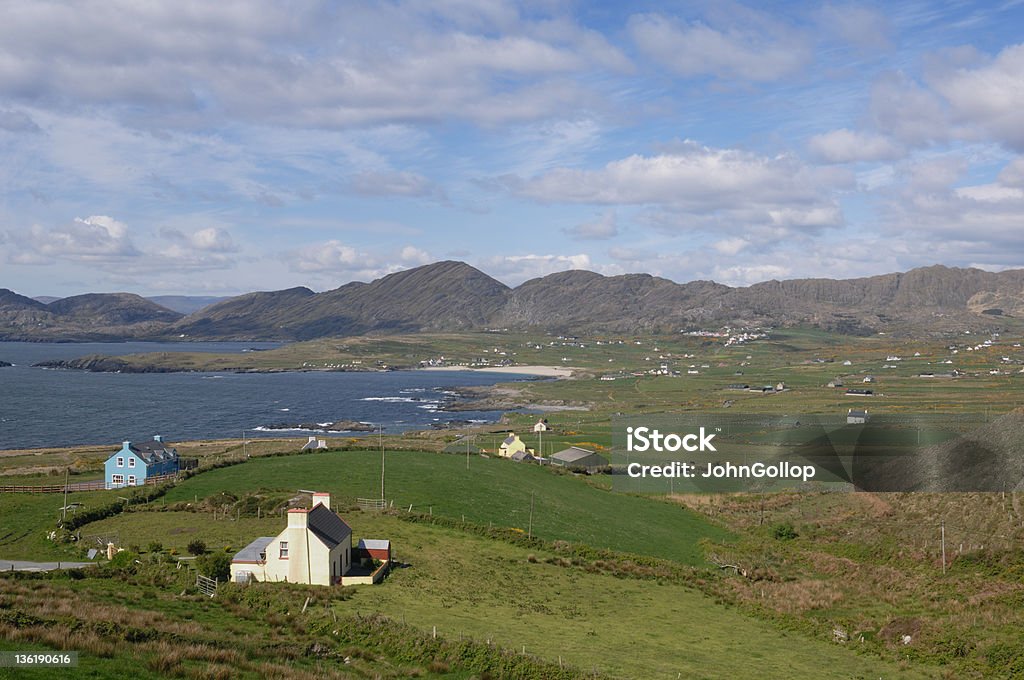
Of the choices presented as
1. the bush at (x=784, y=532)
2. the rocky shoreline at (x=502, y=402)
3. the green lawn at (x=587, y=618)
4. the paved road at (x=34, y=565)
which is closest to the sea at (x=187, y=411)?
the rocky shoreline at (x=502, y=402)

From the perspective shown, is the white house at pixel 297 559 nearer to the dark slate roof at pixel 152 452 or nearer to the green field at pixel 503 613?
the green field at pixel 503 613

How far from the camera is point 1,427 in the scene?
12800 cm

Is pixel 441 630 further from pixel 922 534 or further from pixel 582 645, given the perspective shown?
pixel 922 534

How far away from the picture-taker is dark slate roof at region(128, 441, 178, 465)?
195ft

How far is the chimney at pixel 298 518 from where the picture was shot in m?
32.5

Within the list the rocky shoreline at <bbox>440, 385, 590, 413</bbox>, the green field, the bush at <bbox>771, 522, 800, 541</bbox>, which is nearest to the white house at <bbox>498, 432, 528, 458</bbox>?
the bush at <bbox>771, 522, 800, 541</bbox>

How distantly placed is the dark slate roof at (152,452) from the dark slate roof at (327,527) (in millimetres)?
31228

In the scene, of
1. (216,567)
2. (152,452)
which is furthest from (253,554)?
(152,452)

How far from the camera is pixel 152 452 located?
61.5 m

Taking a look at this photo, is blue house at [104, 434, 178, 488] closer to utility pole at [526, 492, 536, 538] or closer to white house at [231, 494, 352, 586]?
utility pole at [526, 492, 536, 538]

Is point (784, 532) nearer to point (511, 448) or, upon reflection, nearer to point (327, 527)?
point (511, 448)

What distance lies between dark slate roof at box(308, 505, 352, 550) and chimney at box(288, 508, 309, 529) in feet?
1.03

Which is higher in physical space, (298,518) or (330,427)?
(298,518)

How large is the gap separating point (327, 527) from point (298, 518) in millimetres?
1897
